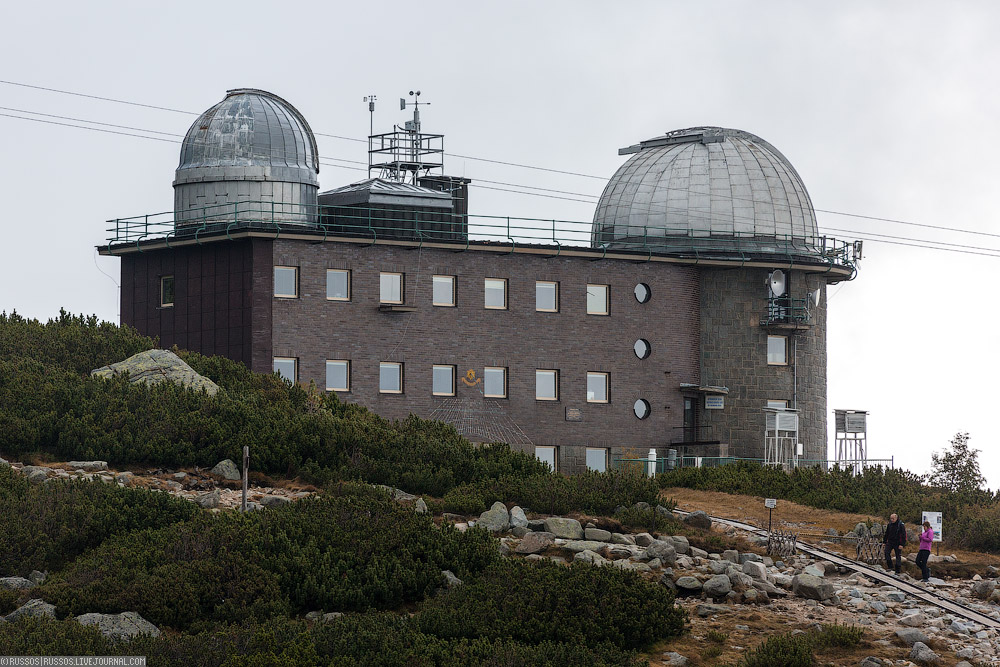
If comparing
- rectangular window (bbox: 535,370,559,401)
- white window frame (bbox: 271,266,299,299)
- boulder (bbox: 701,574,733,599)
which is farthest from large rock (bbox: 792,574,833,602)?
white window frame (bbox: 271,266,299,299)

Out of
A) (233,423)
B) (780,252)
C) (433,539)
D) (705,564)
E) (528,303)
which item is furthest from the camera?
(780,252)

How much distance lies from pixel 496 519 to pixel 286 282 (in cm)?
1829

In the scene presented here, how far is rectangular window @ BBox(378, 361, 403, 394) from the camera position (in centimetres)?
4378

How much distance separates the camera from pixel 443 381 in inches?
1757

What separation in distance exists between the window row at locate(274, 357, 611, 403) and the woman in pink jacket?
19.5 m

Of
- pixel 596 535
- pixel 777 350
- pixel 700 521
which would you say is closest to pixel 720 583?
pixel 596 535

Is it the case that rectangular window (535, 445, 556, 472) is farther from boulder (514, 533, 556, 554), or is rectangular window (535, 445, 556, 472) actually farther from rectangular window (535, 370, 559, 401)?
boulder (514, 533, 556, 554)

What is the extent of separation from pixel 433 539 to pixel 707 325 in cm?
2616

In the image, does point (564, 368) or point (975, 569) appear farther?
point (564, 368)

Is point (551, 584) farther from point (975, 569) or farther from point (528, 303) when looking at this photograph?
point (528, 303)

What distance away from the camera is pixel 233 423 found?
3216 cm

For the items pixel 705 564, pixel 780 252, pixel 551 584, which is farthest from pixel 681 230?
pixel 551 584

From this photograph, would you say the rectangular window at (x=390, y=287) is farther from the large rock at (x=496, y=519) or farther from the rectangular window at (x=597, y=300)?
the large rock at (x=496, y=519)

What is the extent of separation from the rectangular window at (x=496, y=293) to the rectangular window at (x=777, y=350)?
9.76 metres
